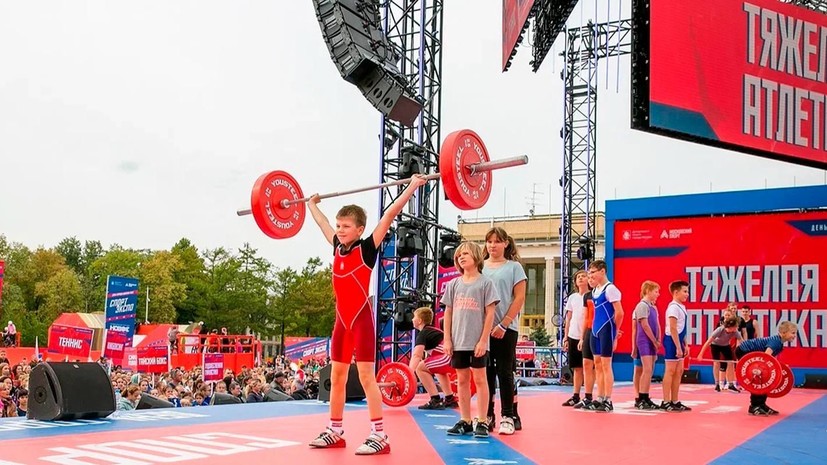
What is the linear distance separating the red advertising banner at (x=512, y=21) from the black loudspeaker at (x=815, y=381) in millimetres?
8863

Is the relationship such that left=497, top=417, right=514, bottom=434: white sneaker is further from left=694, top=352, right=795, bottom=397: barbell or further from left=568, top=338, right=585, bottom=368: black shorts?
left=694, top=352, right=795, bottom=397: barbell

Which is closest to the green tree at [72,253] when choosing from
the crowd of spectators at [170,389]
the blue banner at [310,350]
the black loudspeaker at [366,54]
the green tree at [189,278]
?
the green tree at [189,278]

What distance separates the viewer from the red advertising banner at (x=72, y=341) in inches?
720

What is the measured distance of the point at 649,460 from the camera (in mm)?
4891

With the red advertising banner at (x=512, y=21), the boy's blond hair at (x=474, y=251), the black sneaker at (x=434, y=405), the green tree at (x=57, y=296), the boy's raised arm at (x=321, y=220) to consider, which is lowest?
the green tree at (x=57, y=296)

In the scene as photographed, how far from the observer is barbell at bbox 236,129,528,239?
18.3 feet

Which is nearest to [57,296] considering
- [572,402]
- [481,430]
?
[572,402]

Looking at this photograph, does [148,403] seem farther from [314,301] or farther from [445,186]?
[314,301]

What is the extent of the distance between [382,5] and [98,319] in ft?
117

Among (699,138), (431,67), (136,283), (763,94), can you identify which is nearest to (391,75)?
(431,67)

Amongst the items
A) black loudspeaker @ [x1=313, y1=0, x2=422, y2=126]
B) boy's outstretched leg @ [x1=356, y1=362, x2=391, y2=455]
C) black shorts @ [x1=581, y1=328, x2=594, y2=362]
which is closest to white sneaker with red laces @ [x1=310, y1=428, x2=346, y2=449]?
boy's outstretched leg @ [x1=356, y1=362, x2=391, y2=455]

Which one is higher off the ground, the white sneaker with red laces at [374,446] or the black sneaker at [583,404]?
the white sneaker with red laces at [374,446]

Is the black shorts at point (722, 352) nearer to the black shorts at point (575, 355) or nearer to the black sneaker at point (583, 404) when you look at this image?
the black shorts at point (575, 355)

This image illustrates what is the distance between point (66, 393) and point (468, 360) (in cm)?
355
